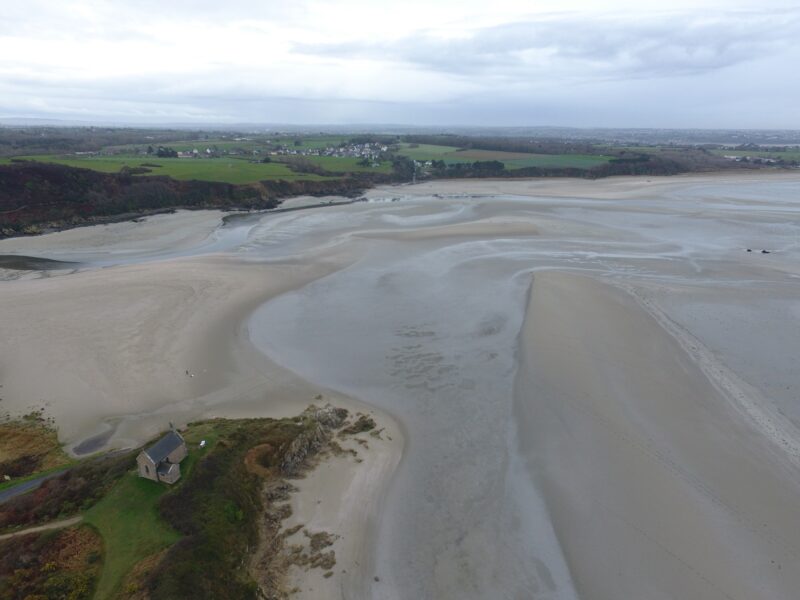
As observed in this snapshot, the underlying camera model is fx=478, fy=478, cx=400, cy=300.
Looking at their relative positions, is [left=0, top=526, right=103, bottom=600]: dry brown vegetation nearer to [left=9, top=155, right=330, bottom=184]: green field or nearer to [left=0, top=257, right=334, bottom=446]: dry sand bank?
[left=0, top=257, right=334, bottom=446]: dry sand bank

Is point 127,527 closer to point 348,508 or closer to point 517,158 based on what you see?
point 348,508

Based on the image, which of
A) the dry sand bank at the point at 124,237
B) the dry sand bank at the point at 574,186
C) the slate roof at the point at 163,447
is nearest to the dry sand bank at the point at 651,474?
the slate roof at the point at 163,447

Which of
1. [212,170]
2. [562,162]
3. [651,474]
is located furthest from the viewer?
[562,162]

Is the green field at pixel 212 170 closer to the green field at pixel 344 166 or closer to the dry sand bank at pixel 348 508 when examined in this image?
the green field at pixel 344 166

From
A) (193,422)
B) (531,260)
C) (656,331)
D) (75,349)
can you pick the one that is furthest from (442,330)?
(75,349)

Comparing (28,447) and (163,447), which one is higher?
(163,447)

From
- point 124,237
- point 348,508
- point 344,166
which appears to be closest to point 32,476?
point 348,508

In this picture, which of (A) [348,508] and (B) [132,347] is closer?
(A) [348,508]

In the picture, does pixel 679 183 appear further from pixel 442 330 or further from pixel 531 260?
pixel 442 330
